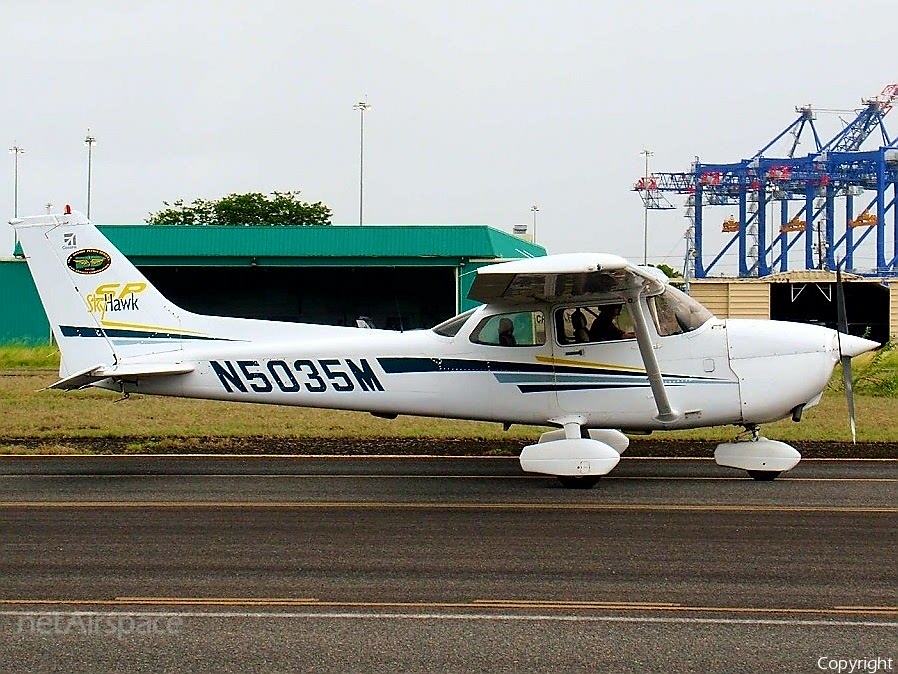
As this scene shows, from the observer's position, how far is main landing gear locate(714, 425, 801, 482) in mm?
11188

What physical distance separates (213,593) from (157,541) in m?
1.80

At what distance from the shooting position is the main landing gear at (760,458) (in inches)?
440

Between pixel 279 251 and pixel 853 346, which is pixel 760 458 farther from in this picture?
pixel 279 251

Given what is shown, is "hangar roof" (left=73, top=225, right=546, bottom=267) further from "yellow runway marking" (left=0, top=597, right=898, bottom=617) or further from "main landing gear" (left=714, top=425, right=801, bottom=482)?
"yellow runway marking" (left=0, top=597, right=898, bottom=617)

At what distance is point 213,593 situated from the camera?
6.89 m

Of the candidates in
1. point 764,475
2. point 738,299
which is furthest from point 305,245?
point 764,475

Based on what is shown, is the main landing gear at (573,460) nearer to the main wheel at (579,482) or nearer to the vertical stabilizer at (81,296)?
the main wheel at (579,482)

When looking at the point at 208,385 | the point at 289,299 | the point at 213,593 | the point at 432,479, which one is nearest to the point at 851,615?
the point at 213,593

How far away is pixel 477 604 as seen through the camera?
6617mm

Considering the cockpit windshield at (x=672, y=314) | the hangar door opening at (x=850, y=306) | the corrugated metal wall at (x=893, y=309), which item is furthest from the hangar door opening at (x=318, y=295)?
the cockpit windshield at (x=672, y=314)

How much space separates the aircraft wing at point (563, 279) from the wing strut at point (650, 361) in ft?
0.69

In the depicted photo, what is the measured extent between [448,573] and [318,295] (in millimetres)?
38910

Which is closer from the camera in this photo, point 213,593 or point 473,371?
point 213,593

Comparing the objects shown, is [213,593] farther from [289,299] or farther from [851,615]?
[289,299]
